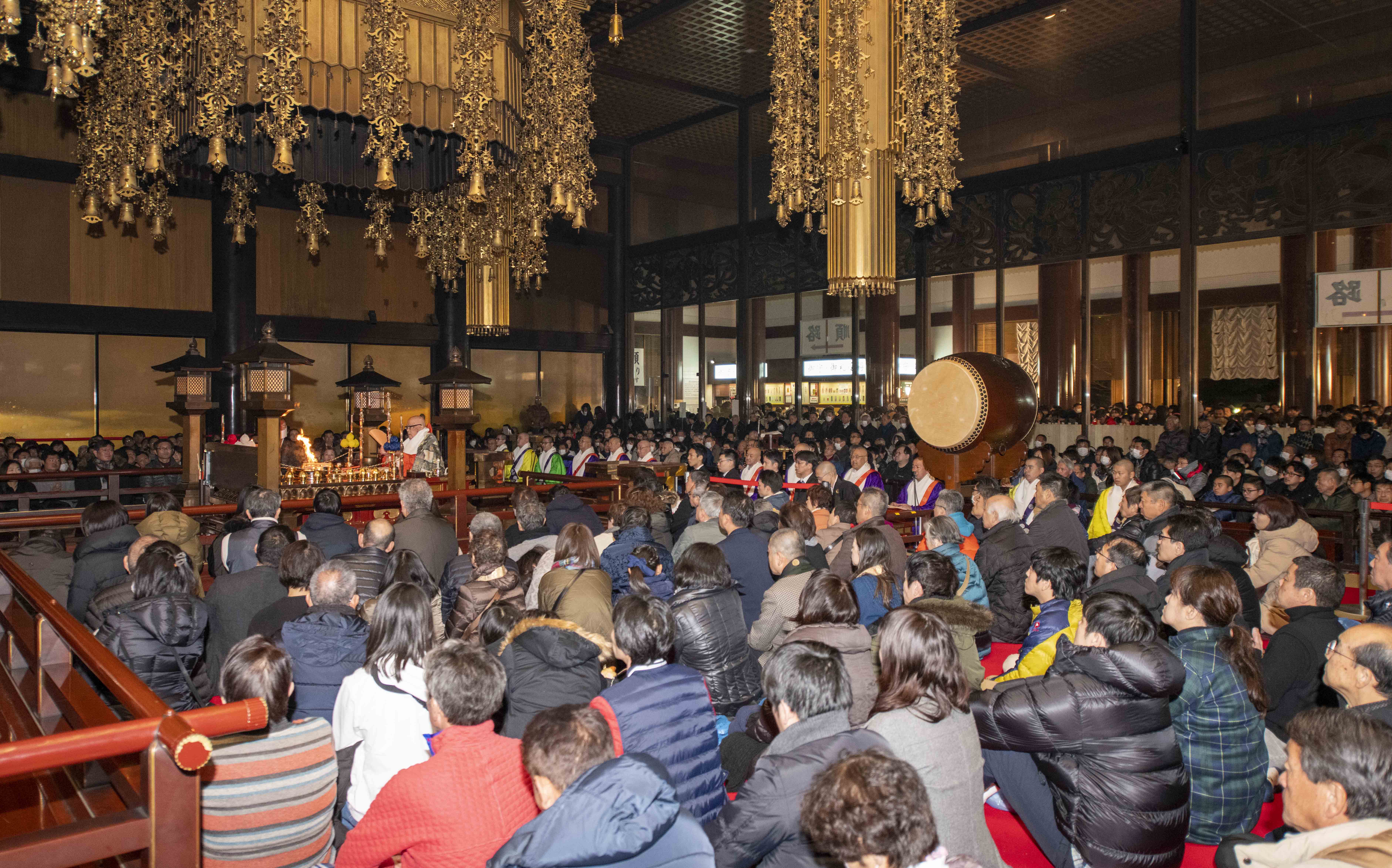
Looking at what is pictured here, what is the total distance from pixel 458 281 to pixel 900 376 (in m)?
8.86

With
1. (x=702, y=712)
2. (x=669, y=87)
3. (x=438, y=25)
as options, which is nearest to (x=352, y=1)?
(x=438, y=25)

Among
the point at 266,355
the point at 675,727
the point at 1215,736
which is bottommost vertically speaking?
the point at 1215,736

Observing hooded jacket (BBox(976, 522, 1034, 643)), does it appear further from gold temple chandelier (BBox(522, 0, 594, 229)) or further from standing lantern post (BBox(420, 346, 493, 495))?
standing lantern post (BBox(420, 346, 493, 495))

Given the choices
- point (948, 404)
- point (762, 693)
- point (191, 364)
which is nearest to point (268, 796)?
point (762, 693)

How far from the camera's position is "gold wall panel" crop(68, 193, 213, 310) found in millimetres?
15023

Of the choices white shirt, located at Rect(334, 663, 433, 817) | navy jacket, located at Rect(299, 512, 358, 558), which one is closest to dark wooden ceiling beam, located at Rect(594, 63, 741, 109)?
navy jacket, located at Rect(299, 512, 358, 558)

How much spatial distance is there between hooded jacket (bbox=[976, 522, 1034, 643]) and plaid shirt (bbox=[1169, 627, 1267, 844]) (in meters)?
2.26

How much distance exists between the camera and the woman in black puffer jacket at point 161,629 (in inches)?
143

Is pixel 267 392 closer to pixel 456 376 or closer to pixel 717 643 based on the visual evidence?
pixel 456 376

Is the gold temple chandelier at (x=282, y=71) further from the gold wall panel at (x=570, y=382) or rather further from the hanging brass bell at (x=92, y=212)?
the gold wall panel at (x=570, y=382)

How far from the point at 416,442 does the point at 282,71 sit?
5.59 m

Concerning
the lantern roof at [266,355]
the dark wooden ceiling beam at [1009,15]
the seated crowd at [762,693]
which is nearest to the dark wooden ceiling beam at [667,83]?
the dark wooden ceiling beam at [1009,15]

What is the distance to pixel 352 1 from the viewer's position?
20.1 ft

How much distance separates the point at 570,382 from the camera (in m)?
21.1
